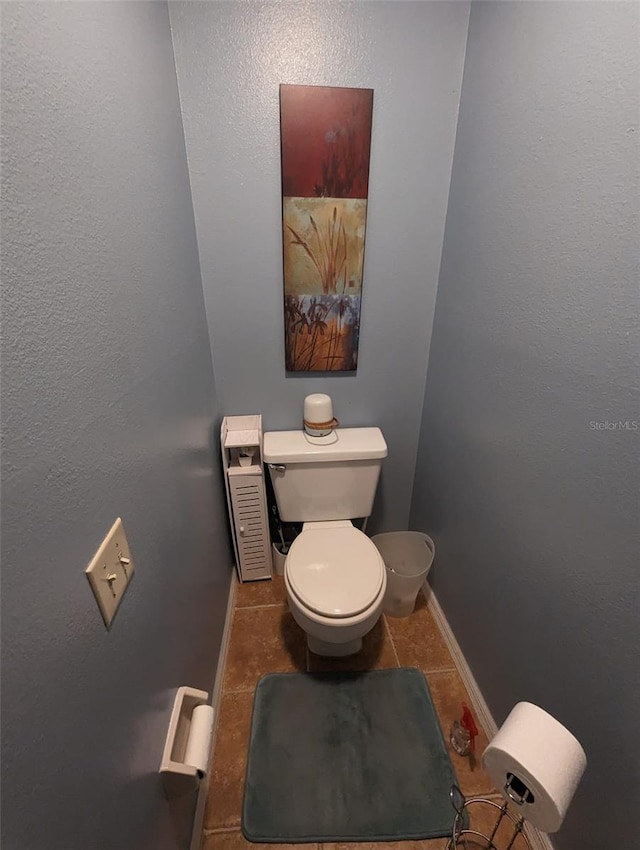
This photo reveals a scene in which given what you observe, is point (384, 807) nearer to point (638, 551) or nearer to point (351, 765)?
point (351, 765)

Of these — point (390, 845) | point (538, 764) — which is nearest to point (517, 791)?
point (538, 764)

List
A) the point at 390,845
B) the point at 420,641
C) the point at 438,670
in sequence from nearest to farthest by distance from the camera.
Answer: the point at 390,845
the point at 438,670
the point at 420,641

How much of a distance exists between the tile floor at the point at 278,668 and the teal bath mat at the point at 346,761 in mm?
30

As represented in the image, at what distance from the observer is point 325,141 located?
1.19 m

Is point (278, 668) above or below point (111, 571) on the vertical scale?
below

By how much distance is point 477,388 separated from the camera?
1.18 metres

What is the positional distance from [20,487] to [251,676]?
4.42 ft

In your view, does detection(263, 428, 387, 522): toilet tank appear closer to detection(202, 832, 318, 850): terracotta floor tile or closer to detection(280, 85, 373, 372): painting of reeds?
detection(280, 85, 373, 372): painting of reeds

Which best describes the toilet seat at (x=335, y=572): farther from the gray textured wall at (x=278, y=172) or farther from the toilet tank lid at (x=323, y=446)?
the gray textured wall at (x=278, y=172)

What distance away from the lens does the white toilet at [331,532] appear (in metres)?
1.19

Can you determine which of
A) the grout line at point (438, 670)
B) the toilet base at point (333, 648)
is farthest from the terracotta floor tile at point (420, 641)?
the toilet base at point (333, 648)

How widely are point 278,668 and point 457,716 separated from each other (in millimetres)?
657

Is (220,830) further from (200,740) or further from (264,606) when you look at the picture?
(264,606)

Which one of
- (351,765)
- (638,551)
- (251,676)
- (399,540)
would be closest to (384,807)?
(351,765)
